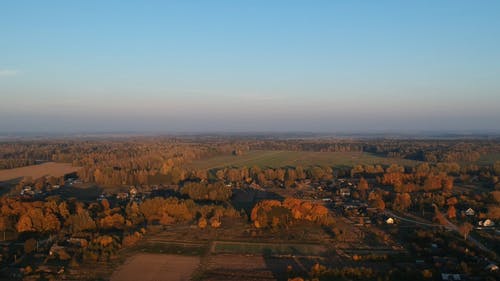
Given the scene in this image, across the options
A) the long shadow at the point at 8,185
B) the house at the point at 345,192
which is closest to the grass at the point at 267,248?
the house at the point at 345,192

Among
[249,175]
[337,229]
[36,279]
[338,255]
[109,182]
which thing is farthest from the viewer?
[249,175]

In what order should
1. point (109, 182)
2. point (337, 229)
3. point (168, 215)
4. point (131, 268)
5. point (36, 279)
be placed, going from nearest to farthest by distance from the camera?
point (36, 279) < point (131, 268) < point (337, 229) < point (168, 215) < point (109, 182)

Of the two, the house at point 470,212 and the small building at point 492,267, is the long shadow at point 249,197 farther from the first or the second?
the small building at point 492,267

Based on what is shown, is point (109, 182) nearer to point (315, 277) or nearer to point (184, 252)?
point (184, 252)

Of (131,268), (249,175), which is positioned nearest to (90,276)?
(131,268)

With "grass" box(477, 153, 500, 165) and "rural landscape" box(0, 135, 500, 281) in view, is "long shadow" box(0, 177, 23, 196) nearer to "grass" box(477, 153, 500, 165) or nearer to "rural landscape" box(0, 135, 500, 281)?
"rural landscape" box(0, 135, 500, 281)
